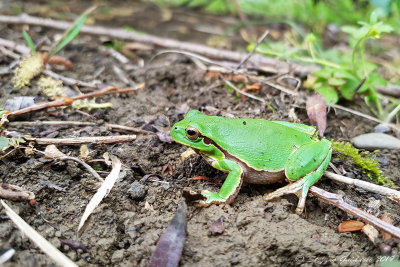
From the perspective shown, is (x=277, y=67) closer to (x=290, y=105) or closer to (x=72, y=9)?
(x=290, y=105)

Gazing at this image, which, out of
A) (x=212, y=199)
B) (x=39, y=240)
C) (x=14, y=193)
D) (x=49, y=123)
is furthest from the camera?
(x=49, y=123)

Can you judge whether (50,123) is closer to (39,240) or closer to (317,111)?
(39,240)

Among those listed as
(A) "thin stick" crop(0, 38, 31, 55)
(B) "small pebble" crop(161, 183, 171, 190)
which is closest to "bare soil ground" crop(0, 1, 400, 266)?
(B) "small pebble" crop(161, 183, 171, 190)

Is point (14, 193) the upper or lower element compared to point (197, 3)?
upper

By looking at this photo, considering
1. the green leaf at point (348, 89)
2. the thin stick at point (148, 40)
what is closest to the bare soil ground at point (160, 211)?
the green leaf at point (348, 89)

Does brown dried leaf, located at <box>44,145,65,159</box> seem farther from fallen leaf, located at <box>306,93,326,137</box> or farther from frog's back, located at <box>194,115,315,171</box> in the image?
fallen leaf, located at <box>306,93,326,137</box>

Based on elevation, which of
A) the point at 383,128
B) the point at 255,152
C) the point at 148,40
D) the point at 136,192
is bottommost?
the point at 383,128

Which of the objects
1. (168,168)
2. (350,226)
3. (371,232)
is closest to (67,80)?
(168,168)

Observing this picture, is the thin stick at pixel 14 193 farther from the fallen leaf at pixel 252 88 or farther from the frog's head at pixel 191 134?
the fallen leaf at pixel 252 88
